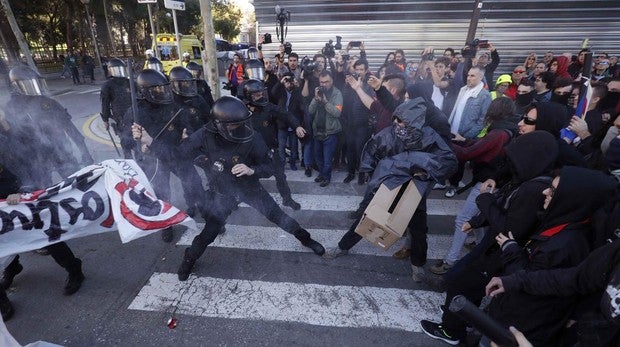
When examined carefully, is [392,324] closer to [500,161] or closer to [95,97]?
[500,161]

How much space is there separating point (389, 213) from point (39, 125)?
14.2 ft

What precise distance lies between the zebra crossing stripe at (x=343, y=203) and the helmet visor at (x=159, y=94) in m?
1.88

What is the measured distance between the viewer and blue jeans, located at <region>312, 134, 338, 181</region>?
5.64 metres

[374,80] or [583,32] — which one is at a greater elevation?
[583,32]

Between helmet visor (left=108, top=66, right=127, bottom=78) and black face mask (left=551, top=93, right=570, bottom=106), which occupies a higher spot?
helmet visor (left=108, top=66, right=127, bottom=78)

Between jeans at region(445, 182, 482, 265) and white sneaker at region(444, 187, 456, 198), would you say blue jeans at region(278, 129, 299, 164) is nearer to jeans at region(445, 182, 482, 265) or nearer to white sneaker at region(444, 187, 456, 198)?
white sneaker at region(444, 187, 456, 198)

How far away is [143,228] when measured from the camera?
3070mm

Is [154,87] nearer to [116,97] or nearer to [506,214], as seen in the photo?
[116,97]

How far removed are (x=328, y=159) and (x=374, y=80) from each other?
2.13 meters

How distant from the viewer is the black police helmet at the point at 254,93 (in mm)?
4793

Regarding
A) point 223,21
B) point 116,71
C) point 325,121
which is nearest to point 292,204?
point 325,121

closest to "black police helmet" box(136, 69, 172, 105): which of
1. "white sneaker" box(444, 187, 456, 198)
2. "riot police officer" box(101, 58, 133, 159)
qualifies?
"riot police officer" box(101, 58, 133, 159)

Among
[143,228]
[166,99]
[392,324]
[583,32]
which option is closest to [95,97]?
[166,99]

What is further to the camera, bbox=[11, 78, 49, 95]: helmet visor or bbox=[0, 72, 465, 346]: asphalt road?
bbox=[11, 78, 49, 95]: helmet visor
